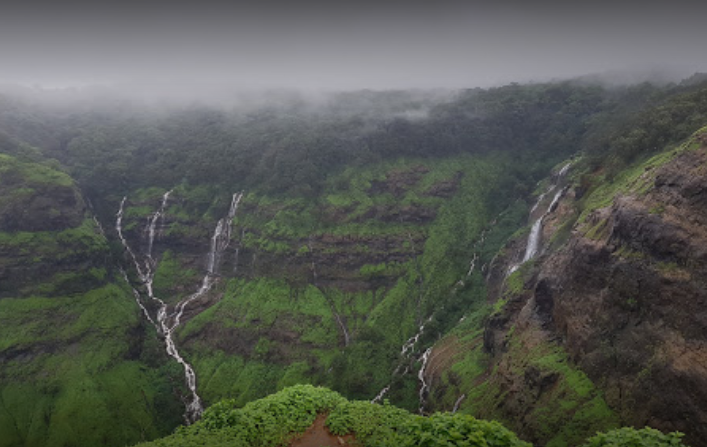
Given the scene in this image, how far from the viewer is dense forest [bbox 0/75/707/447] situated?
33.6m

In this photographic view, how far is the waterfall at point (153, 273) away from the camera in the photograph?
74.1 m

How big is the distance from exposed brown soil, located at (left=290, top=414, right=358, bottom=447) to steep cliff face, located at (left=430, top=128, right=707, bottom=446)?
19.8m

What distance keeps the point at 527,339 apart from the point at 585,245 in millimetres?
11059

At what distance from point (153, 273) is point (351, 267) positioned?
1704 inches

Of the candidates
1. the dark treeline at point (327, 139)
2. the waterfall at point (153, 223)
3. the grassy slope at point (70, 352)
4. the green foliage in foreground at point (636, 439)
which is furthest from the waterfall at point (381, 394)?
the waterfall at point (153, 223)

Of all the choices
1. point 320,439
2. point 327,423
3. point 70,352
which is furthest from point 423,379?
point 70,352

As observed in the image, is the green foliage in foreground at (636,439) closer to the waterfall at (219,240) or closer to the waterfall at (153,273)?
the waterfall at (153,273)

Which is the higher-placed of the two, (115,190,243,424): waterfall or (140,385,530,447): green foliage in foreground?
(140,385,530,447): green foliage in foreground

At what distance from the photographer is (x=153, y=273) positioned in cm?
9531

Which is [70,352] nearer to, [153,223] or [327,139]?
[153,223]

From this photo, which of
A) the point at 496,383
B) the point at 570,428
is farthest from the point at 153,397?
the point at 570,428

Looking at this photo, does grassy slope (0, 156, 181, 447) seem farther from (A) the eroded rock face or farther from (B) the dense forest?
(A) the eroded rock face

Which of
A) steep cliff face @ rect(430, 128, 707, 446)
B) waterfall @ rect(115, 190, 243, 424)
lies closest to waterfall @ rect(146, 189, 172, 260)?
waterfall @ rect(115, 190, 243, 424)

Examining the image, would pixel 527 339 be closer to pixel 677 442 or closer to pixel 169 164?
pixel 677 442
